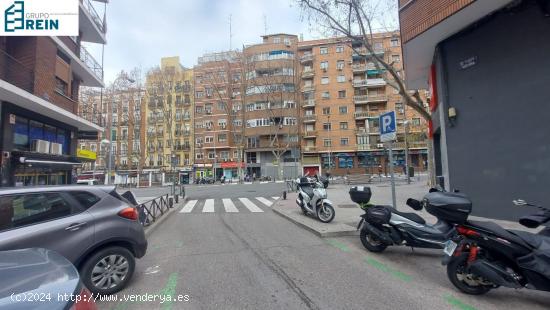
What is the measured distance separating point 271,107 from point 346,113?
13617 mm

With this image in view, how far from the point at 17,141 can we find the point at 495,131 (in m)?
16.3

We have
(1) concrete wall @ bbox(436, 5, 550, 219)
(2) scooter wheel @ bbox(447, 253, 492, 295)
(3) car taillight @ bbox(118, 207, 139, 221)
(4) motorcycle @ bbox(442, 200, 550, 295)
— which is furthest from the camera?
(1) concrete wall @ bbox(436, 5, 550, 219)

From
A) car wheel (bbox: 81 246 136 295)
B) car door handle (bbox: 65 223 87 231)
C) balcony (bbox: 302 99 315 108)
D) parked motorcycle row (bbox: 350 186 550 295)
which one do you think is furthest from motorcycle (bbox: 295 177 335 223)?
balcony (bbox: 302 99 315 108)

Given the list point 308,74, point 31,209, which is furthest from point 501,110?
point 308,74

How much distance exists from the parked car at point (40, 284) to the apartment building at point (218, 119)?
44.6m

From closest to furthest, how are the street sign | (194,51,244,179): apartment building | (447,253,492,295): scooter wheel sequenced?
1. (447,253,492,295): scooter wheel
2. the street sign
3. (194,51,244,179): apartment building

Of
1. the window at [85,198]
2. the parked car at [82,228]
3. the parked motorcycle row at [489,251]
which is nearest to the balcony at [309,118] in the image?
the parked motorcycle row at [489,251]

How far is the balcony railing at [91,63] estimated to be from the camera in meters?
14.8

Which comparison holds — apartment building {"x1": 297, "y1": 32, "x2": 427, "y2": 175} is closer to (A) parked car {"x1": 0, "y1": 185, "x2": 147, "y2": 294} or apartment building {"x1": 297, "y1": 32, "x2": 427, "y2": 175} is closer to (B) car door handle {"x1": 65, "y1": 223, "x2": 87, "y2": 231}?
(A) parked car {"x1": 0, "y1": 185, "x2": 147, "y2": 294}

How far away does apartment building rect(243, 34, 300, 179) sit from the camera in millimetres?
43656

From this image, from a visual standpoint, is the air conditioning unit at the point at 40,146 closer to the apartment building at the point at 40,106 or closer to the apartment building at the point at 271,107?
the apartment building at the point at 40,106

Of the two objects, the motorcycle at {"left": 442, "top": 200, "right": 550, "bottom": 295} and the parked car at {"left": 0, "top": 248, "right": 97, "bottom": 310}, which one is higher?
the parked car at {"left": 0, "top": 248, "right": 97, "bottom": 310}

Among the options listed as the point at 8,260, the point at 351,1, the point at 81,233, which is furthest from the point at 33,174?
the point at 351,1

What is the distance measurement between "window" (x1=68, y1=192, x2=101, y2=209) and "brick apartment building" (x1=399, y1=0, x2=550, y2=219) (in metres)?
9.08
